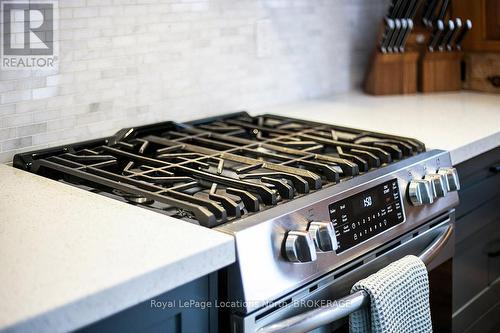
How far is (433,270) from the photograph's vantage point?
6.37ft

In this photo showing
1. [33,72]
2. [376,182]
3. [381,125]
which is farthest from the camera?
[381,125]

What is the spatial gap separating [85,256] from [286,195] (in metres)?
0.46

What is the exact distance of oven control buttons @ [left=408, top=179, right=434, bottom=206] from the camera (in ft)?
5.65

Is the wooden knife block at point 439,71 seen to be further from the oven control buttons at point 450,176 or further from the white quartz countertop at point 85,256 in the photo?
the white quartz countertop at point 85,256

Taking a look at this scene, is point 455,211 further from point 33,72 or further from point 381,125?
point 33,72

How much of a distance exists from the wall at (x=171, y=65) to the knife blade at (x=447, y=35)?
301mm

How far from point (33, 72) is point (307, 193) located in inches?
29.7

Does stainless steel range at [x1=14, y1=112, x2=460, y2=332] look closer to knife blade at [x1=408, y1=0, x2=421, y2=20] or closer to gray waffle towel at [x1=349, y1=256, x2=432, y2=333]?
gray waffle towel at [x1=349, y1=256, x2=432, y2=333]

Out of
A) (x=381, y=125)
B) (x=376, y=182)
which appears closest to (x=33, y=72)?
(x=376, y=182)

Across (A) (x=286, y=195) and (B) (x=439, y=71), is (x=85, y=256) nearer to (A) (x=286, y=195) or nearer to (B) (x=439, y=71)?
(A) (x=286, y=195)

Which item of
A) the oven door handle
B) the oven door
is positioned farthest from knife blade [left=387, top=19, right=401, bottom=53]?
the oven door handle

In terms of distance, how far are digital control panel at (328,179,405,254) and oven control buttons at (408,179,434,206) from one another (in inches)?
1.6

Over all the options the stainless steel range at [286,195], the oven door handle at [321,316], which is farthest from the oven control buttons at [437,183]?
the oven door handle at [321,316]

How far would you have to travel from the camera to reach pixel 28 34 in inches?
69.6
